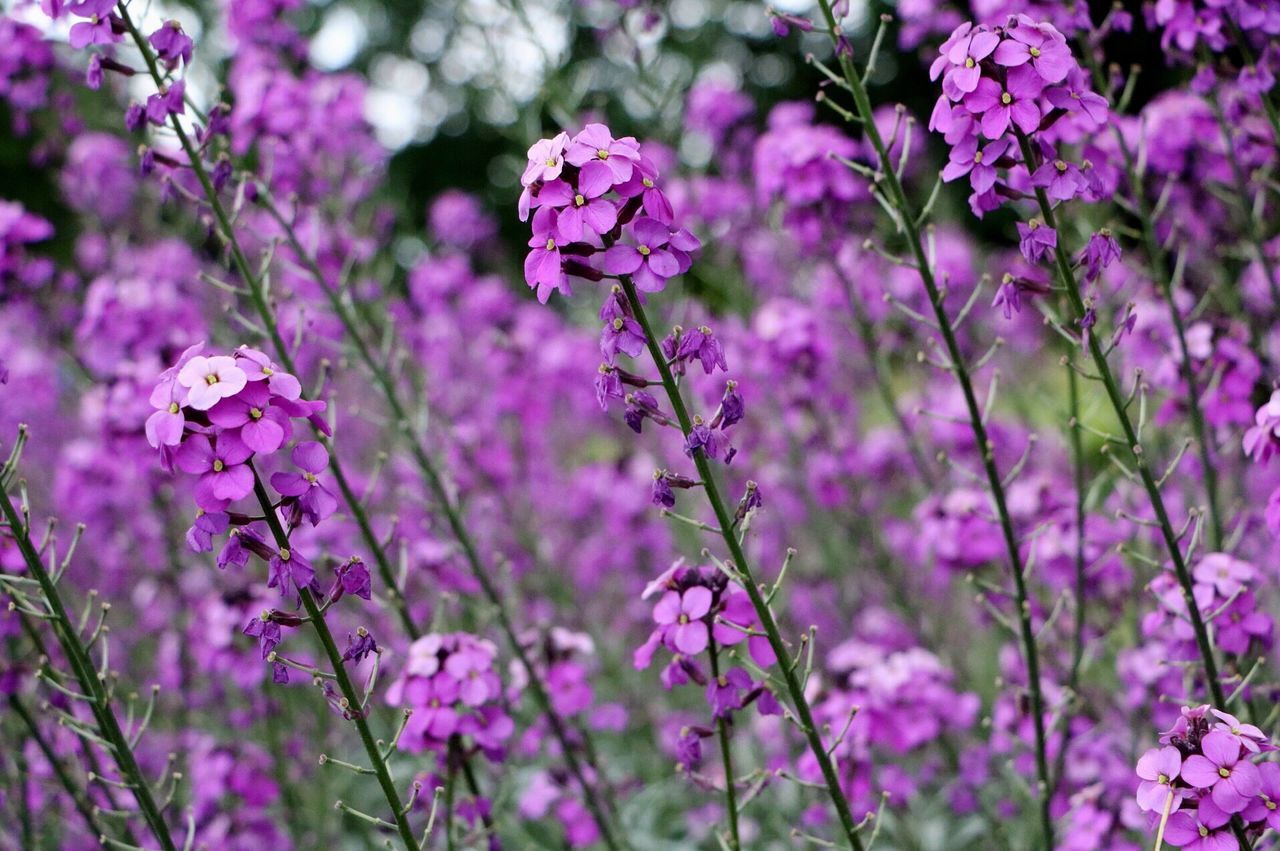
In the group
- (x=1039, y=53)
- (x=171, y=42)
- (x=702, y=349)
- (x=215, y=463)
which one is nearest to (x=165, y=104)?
(x=171, y=42)

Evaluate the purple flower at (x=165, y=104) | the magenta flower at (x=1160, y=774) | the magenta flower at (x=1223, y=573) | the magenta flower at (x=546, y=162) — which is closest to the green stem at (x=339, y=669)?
the magenta flower at (x=546, y=162)

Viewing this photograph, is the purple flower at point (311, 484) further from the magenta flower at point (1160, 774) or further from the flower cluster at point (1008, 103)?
the magenta flower at point (1160, 774)

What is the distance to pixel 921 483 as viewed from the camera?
6082mm

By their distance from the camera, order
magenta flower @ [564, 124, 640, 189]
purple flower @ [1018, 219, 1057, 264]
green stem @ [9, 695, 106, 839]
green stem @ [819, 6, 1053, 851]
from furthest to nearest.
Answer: green stem @ [9, 695, 106, 839], green stem @ [819, 6, 1053, 851], purple flower @ [1018, 219, 1057, 264], magenta flower @ [564, 124, 640, 189]

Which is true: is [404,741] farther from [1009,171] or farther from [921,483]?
[921,483]

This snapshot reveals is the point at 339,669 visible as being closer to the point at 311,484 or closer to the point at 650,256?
the point at 311,484

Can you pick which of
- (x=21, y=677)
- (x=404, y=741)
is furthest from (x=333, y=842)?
(x=404, y=741)

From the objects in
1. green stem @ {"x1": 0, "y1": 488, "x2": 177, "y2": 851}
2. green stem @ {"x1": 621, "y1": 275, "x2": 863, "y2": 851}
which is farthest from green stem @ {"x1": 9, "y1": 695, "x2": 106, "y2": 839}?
green stem @ {"x1": 621, "y1": 275, "x2": 863, "y2": 851}

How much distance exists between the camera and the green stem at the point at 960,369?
9.18 feet

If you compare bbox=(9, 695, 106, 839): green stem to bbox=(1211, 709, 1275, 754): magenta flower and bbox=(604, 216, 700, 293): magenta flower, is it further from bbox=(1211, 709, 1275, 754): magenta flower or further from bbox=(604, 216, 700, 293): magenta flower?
bbox=(1211, 709, 1275, 754): magenta flower

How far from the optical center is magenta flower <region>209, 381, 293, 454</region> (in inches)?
84.0

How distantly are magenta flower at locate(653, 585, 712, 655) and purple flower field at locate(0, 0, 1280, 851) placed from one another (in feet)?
0.06

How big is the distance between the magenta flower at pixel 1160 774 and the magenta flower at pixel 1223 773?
23 mm

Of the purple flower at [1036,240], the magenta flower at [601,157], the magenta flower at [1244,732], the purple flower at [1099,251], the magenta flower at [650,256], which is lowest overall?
the magenta flower at [1244,732]
